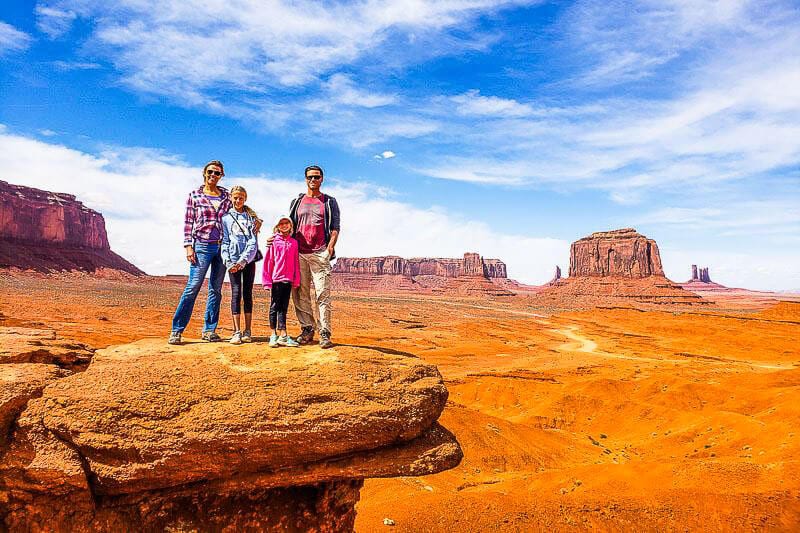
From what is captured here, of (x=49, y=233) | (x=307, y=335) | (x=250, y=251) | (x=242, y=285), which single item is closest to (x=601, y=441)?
(x=307, y=335)

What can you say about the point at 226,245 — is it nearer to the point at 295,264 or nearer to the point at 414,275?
the point at 295,264

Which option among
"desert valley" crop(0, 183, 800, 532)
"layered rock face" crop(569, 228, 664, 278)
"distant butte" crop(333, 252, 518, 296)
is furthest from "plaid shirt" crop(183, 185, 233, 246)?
"distant butte" crop(333, 252, 518, 296)

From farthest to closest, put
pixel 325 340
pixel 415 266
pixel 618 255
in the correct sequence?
pixel 415 266 → pixel 618 255 → pixel 325 340

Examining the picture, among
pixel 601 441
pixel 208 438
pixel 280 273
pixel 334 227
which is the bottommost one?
pixel 601 441

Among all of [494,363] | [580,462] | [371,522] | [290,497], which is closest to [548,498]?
[371,522]

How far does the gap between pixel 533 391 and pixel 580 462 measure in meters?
6.08

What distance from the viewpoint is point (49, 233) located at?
90812 millimetres

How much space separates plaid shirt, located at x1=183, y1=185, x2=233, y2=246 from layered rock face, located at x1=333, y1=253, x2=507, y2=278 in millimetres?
144270

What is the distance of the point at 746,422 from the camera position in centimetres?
1101

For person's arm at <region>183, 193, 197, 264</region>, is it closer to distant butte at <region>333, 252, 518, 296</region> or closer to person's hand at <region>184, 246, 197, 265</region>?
person's hand at <region>184, 246, 197, 265</region>

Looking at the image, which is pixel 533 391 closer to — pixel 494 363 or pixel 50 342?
pixel 494 363

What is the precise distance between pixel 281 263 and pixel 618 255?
4578 inches

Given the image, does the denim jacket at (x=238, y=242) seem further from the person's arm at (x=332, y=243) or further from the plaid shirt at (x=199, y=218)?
the person's arm at (x=332, y=243)

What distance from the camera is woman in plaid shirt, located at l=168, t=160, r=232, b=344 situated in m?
5.12
